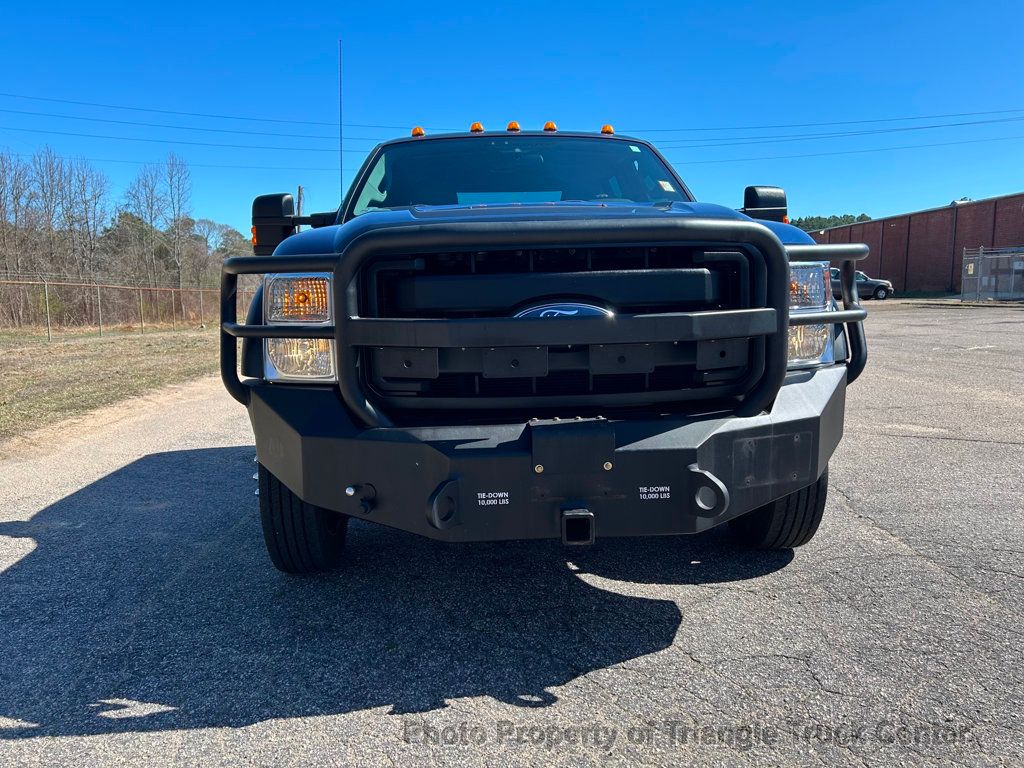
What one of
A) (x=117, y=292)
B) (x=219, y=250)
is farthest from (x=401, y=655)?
(x=219, y=250)

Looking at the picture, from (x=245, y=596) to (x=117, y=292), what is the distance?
90.1 ft

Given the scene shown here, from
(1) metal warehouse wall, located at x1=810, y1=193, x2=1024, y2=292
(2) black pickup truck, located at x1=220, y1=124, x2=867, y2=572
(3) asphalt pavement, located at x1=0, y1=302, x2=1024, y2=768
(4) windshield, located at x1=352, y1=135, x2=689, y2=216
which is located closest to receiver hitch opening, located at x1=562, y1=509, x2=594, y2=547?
(2) black pickup truck, located at x1=220, y1=124, x2=867, y2=572

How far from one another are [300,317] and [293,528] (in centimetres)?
98

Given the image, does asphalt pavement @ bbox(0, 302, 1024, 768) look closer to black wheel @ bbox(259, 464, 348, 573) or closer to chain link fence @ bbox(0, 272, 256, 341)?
black wheel @ bbox(259, 464, 348, 573)

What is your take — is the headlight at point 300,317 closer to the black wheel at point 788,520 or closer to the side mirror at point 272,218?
the side mirror at point 272,218

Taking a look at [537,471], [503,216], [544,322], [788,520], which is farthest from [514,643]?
[503,216]

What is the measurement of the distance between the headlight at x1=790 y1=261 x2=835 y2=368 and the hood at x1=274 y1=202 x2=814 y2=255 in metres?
0.11

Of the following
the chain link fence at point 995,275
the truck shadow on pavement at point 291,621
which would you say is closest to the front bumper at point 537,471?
the truck shadow on pavement at point 291,621

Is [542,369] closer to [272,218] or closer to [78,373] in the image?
[272,218]

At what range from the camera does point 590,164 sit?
4.24 m

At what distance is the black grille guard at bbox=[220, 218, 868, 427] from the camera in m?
2.38

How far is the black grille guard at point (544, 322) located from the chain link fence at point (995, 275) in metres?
38.5

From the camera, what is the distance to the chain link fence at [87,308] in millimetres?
23281

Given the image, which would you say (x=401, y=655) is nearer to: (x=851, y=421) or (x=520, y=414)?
(x=520, y=414)
